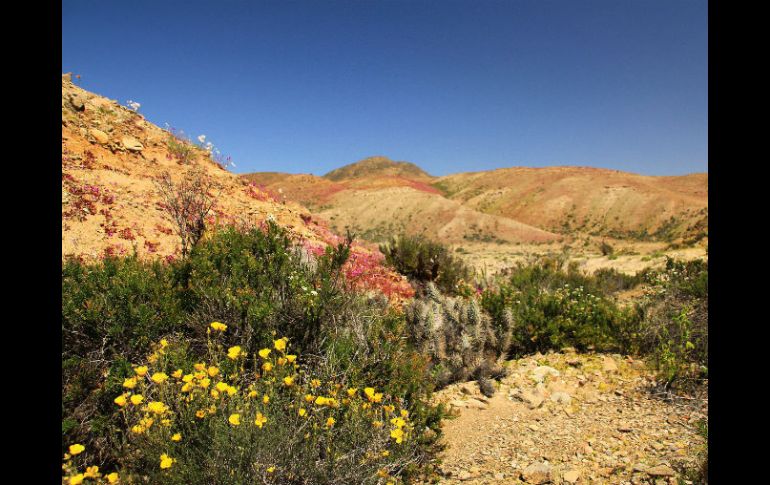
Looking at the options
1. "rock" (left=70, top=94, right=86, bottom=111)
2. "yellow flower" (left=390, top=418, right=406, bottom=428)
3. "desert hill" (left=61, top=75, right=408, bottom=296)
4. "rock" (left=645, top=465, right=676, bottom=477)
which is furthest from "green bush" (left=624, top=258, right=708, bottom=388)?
"rock" (left=70, top=94, right=86, bottom=111)

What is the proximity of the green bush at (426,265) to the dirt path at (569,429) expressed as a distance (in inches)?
135

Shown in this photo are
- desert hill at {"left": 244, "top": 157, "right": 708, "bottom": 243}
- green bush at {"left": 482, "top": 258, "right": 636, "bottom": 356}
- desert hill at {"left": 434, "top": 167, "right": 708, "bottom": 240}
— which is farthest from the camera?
desert hill at {"left": 434, "top": 167, "right": 708, "bottom": 240}

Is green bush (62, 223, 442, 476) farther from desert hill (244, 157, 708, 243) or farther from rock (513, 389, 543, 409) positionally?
desert hill (244, 157, 708, 243)

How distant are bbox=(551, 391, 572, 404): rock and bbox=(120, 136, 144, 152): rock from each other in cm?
1077

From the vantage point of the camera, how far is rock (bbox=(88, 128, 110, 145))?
32.9ft

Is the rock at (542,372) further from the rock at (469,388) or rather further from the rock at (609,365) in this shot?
the rock at (469,388)

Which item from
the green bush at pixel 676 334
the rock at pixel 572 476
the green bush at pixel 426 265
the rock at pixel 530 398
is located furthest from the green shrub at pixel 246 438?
the green bush at pixel 426 265

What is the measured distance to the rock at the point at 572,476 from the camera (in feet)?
8.76

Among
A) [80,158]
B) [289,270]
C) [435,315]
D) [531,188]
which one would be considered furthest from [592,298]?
[531,188]

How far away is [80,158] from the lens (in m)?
9.09

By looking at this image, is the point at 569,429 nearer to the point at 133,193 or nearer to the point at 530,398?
the point at 530,398
